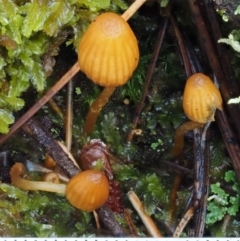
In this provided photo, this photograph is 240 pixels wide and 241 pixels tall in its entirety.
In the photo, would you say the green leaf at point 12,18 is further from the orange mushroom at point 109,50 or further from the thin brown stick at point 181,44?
the thin brown stick at point 181,44

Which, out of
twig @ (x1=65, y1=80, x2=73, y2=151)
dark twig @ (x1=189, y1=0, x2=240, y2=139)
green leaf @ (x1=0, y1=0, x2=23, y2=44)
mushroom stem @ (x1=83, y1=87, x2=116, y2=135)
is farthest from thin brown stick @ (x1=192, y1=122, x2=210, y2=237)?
green leaf @ (x1=0, y1=0, x2=23, y2=44)

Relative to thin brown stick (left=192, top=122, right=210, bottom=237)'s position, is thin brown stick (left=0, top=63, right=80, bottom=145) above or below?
above

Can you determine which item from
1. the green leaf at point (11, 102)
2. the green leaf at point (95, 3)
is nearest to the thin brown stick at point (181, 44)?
the green leaf at point (95, 3)

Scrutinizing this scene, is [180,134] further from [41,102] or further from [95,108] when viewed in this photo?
[41,102]

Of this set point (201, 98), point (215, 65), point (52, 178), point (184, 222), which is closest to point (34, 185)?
point (52, 178)

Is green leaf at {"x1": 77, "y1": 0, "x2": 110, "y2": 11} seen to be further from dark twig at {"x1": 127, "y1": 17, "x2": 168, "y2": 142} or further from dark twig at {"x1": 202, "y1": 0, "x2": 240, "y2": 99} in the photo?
dark twig at {"x1": 202, "y1": 0, "x2": 240, "y2": 99}
